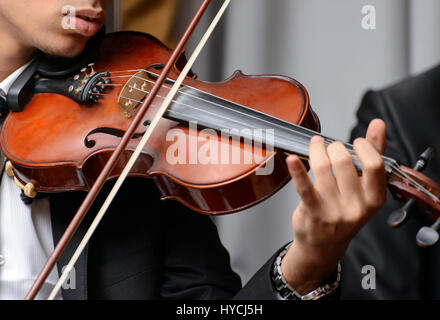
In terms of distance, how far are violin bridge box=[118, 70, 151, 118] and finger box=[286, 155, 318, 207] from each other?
0.95ft

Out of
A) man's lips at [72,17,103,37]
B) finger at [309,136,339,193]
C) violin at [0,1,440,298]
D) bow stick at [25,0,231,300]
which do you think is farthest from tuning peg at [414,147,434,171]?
man's lips at [72,17,103,37]

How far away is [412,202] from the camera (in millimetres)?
581

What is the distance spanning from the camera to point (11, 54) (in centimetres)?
88

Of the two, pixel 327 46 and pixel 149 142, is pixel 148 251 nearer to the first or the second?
pixel 149 142

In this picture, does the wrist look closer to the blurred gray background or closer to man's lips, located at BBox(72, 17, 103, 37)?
man's lips, located at BBox(72, 17, 103, 37)

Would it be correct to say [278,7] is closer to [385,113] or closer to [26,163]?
[385,113]

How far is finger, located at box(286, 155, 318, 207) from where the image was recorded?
1.77 ft

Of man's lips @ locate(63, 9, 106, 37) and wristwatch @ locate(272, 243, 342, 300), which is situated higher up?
man's lips @ locate(63, 9, 106, 37)

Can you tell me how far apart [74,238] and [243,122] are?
36 cm

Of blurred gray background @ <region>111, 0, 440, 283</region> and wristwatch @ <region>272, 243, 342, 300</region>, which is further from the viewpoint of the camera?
blurred gray background @ <region>111, 0, 440, 283</region>

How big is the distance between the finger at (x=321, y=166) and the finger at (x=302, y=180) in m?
0.01

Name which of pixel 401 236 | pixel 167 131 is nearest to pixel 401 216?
pixel 167 131

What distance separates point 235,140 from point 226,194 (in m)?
0.07
